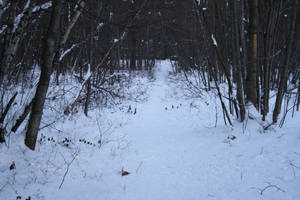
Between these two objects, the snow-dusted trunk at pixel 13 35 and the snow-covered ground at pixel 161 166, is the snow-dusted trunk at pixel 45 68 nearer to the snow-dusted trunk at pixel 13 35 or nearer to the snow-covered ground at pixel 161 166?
the snow-covered ground at pixel 161 166

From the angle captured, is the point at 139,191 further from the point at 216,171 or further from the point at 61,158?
the point at 61,158

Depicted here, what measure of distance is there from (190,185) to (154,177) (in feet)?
1.76

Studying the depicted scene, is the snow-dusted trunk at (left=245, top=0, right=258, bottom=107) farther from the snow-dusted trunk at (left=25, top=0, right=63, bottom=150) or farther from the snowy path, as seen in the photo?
the snow-dusted trunk at (left=25, top=0, right=63, bottom=150)

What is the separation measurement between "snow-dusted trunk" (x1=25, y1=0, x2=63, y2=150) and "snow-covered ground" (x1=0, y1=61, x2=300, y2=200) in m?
0.32

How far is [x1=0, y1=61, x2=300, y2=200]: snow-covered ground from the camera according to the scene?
2.11 meters

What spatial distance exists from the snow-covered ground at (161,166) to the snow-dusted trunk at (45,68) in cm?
32

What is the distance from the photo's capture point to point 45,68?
2953mm

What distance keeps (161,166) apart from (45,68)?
2.56 metres

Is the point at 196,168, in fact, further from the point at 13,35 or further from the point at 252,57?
the point at 13,35

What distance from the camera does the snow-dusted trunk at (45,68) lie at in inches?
114

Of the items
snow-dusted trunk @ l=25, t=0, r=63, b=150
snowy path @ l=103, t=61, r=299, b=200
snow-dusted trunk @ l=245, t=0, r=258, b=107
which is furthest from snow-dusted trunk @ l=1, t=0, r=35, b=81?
snow-dusted trunk @ l=245, t=0, r=258, b=107

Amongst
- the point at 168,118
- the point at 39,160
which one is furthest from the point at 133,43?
the point at 39,160

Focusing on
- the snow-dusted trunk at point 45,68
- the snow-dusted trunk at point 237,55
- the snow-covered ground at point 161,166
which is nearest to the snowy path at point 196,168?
the snow-covered ground at point 161,166

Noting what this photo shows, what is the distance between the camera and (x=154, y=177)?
2.58 m
